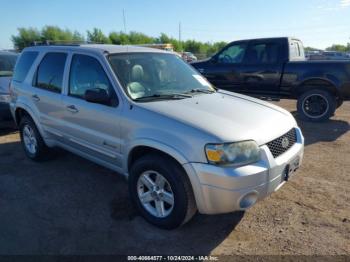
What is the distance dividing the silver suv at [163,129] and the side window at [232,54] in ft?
14.6

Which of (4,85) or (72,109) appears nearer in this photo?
(72,109)

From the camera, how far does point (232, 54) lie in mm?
8570

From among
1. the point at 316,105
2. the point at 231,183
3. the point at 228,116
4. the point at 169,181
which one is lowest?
the point at 316,105

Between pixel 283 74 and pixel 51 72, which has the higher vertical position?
pixel 51 72

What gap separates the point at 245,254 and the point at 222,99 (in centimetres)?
177

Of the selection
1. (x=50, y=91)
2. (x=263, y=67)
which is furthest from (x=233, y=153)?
(x=263, y=67)

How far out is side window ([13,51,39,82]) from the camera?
4.98 metres

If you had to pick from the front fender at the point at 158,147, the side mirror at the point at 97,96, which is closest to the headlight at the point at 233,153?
the front fender at the point at 158,147

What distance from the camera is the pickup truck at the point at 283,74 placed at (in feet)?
24.3

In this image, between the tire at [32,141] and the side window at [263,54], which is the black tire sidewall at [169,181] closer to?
the tire at [32,141]

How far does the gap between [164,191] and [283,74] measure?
579 cm

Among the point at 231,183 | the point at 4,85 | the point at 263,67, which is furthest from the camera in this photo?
the point at 263,67

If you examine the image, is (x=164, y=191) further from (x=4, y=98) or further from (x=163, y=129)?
(x=4, y=98)

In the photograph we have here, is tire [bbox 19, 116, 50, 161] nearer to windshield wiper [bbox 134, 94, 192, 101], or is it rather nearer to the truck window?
windshield wiper [bbox 134, 94, 192, 101]
